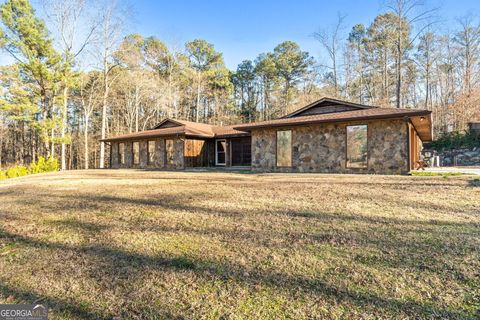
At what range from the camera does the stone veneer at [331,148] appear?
1011 cm

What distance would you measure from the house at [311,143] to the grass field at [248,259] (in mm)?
5592

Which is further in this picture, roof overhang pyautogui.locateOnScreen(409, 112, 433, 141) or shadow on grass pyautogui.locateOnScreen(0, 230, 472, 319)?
roof overhang pyautogui.locateOnScreen(409, 112, 433, 141)

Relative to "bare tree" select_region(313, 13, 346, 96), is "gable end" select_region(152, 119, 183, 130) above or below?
below

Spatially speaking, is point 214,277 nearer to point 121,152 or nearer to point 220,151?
point 220,151

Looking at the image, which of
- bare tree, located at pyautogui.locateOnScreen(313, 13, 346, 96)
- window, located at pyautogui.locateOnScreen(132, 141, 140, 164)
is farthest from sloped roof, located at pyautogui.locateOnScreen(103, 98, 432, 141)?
bare tree, located at pyautogui.locateOnScreen(313, 13, 346, 96)

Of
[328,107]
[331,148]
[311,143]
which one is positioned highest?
[328,107]

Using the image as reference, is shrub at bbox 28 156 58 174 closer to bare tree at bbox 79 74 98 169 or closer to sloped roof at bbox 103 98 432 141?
sloped roof at bbox 103 98 432 141

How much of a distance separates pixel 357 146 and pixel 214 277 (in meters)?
10.1

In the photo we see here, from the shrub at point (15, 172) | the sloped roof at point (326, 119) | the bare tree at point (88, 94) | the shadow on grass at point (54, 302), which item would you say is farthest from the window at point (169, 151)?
the shadow on grass at point (54, 302)

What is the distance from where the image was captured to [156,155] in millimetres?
17594

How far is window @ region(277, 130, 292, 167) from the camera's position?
41.0ft

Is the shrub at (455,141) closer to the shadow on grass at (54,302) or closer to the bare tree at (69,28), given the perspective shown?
the shadow on grass at (54,302)

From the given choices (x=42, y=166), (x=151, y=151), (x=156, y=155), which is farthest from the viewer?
(x=151, y=151)

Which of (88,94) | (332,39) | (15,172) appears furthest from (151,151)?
(332,39)
